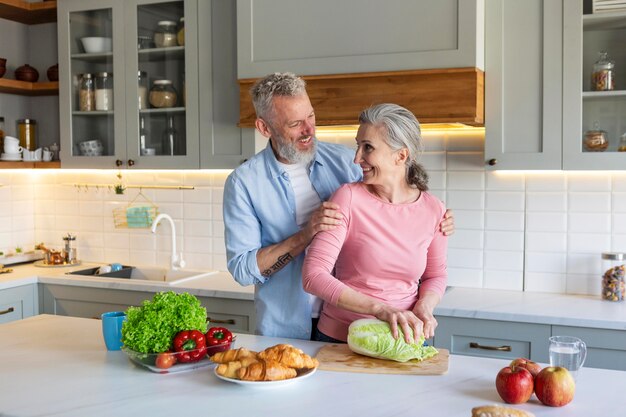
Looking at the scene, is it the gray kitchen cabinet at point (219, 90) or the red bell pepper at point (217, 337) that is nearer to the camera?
the red bell pepper at point (217, 337)

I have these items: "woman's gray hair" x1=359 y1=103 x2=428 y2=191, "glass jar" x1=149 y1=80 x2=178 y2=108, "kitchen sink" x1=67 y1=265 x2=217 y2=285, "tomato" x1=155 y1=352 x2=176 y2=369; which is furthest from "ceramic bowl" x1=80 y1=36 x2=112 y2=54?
"tomato" x1=155 y1=352 x2=176 y2=369

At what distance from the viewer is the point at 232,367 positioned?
1.89 meters

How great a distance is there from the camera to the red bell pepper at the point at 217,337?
2.08 metres

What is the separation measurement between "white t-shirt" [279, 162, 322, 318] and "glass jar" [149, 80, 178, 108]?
66.6 inches

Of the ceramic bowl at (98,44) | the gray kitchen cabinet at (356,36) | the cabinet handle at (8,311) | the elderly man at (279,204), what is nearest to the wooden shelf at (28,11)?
the ceramic bowl at (98,44)

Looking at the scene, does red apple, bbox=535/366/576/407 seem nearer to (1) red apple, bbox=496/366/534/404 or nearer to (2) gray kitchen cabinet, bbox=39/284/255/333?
(1) red apple, bbox=496/366/534/404

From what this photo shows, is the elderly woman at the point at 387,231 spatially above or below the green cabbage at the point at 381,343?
above

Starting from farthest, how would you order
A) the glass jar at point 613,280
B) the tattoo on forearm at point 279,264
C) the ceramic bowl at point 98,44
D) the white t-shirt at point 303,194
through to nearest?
the ceramic bowl at point 98,44, the glass jar at point 613,280, the white t-shirt at point 303,194, the tattoo on forearm at point 279,264

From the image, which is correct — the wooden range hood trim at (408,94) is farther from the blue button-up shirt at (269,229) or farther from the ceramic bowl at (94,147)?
the ceramic bowl at (94,147)

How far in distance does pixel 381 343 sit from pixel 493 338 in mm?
1315

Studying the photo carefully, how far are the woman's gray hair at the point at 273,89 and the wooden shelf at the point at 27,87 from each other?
2.38 m

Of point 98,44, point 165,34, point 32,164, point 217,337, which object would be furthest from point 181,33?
point 217,337

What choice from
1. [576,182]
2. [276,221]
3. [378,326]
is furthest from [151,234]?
[378,326]

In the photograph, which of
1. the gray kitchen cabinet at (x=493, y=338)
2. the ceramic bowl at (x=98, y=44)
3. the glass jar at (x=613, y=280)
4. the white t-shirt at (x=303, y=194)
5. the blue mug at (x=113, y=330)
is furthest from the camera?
the ceramic bowl at (x=98, y=44)
